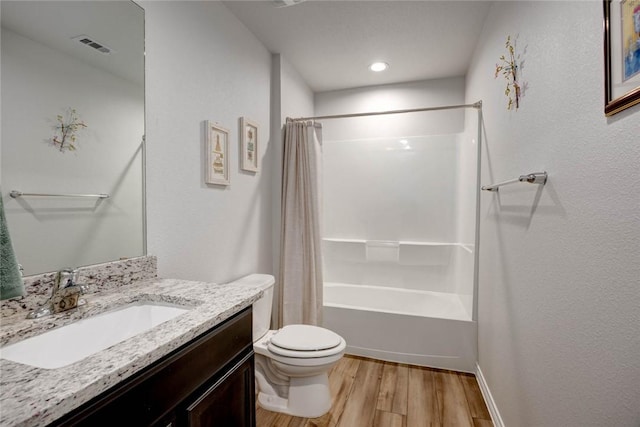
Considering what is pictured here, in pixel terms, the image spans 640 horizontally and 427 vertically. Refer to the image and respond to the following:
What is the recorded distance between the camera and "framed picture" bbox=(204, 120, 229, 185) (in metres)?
1.72

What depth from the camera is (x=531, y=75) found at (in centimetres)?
128

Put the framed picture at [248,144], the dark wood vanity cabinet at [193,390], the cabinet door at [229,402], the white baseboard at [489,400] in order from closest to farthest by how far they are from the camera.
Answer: the dark wood vanity cabinet at [193,390], the cabinet door at [229,402], the white baseboard at [489,400], the framed picture at [248,144]

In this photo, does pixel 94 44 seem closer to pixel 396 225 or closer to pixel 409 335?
pixel 409 335

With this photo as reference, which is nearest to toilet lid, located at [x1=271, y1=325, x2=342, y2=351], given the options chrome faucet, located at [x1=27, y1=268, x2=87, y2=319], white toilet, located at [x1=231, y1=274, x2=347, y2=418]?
white toilet, located at [x1=231, y1=274, x2=347, y2=418]

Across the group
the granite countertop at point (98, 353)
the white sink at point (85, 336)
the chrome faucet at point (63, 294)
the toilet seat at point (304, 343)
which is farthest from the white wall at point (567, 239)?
the chrome faucet at point (63, 294)

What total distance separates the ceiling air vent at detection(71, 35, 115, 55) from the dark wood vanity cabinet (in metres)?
1.19

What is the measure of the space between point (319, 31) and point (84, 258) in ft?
6.70

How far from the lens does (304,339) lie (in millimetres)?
1758

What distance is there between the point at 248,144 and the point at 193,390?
5.38 ft

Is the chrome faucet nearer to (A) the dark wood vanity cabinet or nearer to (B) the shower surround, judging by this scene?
(A) the dark wood vanity cabinet

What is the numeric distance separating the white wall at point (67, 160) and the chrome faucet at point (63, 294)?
0.11 metres

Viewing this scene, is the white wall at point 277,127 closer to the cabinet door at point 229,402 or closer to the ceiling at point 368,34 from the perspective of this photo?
the ceiling at point 368,34

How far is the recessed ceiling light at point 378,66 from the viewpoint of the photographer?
269 centimetres

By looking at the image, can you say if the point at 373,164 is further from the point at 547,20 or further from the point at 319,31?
the point at 547,20
